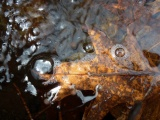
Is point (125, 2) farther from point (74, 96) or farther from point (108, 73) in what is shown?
point (74, 96)

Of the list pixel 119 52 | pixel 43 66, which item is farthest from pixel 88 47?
pixel 43 66

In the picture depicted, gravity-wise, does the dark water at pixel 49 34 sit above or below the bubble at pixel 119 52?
above

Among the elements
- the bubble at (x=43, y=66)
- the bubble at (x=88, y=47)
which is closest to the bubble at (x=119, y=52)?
the bubble at (x=88, y=47)

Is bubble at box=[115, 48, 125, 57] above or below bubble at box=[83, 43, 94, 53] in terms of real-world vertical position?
below

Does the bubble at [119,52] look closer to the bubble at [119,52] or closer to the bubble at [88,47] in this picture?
the bubble at [119,52]

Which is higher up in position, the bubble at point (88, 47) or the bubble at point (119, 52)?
the bubble at point (88, 47)

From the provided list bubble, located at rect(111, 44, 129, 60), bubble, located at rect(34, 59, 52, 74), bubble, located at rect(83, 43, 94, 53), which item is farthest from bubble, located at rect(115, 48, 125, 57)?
bubble, located at rect(34, 59, 52, 74)

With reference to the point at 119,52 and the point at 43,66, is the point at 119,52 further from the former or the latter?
the point at 43,66

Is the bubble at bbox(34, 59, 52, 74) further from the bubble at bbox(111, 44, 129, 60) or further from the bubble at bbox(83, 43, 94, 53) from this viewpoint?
the bubble at bbox(111, 44, 129, 60)

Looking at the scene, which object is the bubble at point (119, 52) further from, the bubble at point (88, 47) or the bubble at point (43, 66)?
the bubble at point (43, 66)

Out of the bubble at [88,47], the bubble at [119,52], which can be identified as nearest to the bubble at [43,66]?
the bubble at [88,47]
